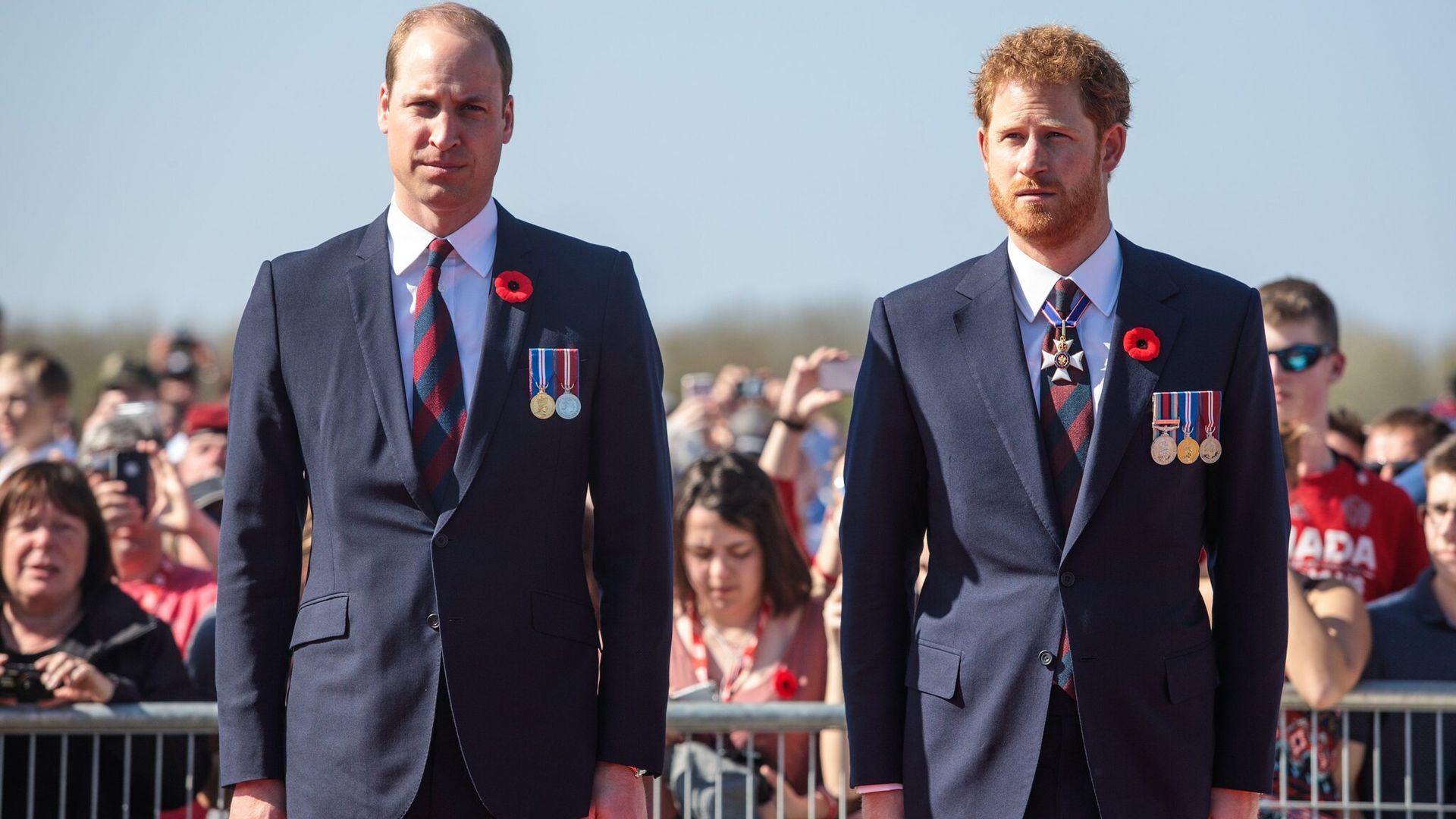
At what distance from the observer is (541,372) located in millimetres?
3012

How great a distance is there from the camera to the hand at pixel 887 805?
306cm

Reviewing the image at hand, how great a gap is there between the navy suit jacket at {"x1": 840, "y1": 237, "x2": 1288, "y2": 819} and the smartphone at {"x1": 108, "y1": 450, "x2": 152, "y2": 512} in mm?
3935

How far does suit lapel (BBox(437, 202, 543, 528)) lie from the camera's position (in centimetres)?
293

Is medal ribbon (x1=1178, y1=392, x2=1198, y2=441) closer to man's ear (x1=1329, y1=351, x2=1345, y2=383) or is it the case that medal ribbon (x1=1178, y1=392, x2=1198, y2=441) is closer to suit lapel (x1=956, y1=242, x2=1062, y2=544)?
suit lapel (x1=956, y1=242, x2=1062, y2=544)

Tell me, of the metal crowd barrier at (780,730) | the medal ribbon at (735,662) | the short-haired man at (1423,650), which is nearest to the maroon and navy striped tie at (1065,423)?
the metal crowd barrier at (780,730)

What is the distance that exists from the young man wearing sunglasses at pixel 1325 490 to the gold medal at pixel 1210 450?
251 centimetres

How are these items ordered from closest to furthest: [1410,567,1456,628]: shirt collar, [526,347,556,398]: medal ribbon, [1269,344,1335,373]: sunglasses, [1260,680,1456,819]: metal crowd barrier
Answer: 1. [526,347,556,398]: medal ribbon
2. [1260,680,1456,819]: metal crowd barrier
3. [1410,567,1456,628]: shirt collar
4. [1269,344,1335,373]: sunglasses

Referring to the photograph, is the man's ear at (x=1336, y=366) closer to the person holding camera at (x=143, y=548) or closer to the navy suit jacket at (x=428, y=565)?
the navy suit jacket at (x=428, y=565)

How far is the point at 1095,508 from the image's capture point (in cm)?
293

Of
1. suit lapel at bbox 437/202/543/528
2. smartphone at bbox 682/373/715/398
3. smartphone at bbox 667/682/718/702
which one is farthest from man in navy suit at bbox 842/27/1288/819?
smartphone at bbox 682/373/715/398

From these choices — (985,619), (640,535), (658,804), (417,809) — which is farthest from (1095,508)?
(658,804)

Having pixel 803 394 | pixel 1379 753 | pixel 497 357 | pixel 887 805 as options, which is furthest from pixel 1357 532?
pixel 497 357

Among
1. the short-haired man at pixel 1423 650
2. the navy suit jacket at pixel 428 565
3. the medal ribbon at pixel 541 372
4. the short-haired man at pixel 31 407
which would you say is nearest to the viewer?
the navy suit jacket at pixel 428 565

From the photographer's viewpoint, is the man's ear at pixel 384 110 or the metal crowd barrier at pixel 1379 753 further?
the metal crowd barrier at pixel 1379 753
